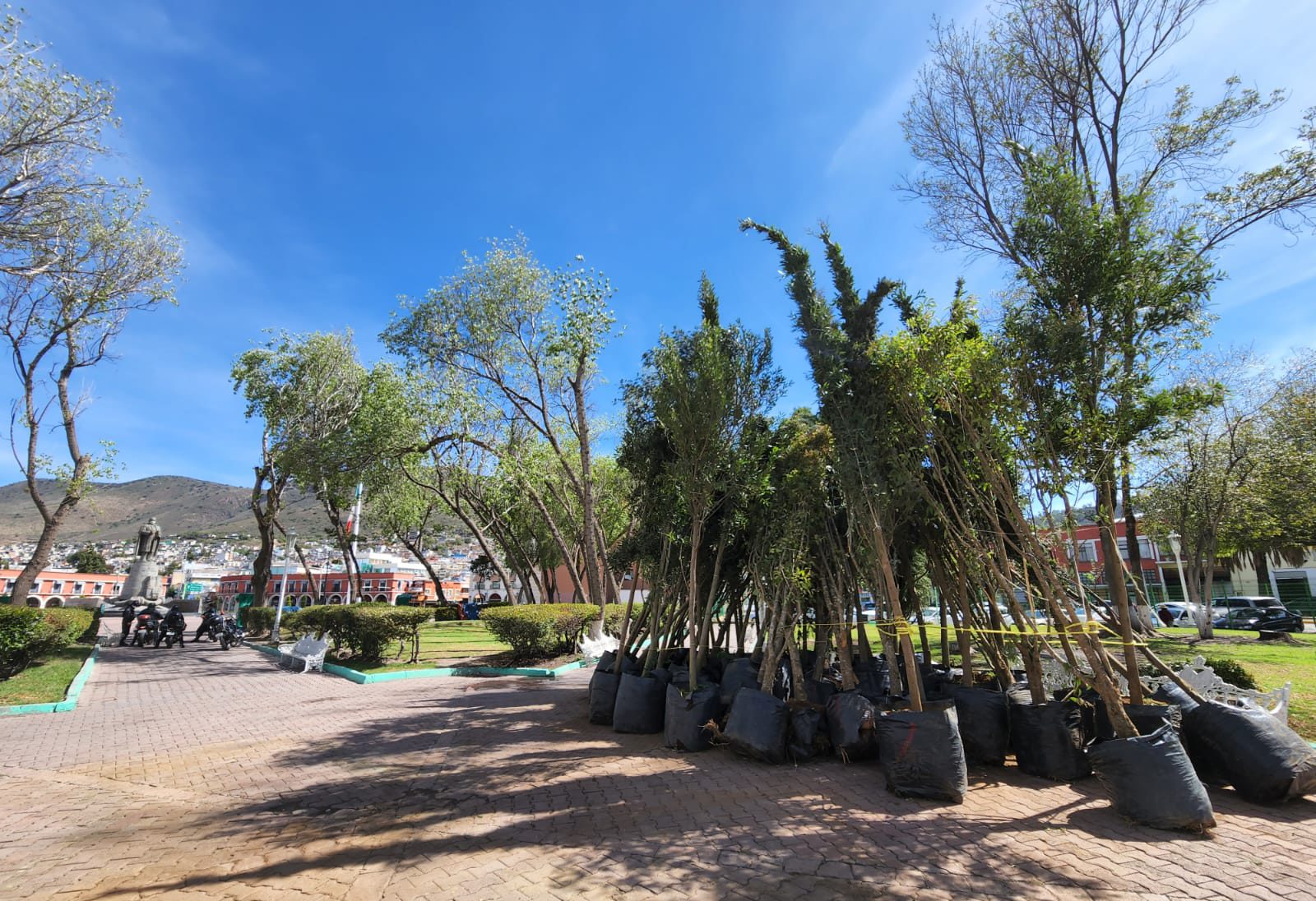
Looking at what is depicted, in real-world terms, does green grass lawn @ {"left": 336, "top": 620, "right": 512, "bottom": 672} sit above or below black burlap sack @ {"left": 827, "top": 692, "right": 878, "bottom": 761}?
below

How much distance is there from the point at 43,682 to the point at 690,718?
11960 mm

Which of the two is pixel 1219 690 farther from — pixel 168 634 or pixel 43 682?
pixel 168 634

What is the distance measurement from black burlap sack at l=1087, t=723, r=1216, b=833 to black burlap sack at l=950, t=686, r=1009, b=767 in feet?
3.95

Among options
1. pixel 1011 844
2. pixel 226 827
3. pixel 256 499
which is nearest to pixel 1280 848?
pixel 1011 844

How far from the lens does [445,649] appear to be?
18.4 meters

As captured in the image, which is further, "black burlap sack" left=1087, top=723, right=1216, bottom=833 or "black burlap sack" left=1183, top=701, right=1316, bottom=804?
"black burlap sack" left=1183, top=701, right=1316, bottom=804

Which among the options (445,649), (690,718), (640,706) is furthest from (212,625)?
(690,718)

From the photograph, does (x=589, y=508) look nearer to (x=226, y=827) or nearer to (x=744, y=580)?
(x=744, y=580)

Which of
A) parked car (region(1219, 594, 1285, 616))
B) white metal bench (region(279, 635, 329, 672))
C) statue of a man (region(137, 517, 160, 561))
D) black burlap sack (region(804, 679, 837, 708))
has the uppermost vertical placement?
statue of a man (region(137, 517, 160, 561))

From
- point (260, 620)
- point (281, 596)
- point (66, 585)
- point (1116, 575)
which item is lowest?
point (260, 620)

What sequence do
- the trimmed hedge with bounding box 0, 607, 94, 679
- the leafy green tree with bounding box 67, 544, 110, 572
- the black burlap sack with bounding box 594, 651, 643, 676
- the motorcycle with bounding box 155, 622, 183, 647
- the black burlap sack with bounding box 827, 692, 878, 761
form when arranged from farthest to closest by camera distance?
1. the leafy green tree with bounding box 67, 544, 110, 572
2. the motorcycle with bounding box 155, 622, 183, 647
3. the trimmed hedge with bounding box 0, 607, 94, 679
4. the black burlap sack with bounding box 594, 651, 643, 676
5. the black burlap sack with bounding box 827, 692, 878, 761

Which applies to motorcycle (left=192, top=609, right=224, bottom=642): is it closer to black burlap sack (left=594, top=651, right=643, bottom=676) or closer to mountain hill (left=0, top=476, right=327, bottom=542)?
black burlap sack (left=594, top=651, right=643, bottom=676)

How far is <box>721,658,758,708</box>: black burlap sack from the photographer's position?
7.20 metres

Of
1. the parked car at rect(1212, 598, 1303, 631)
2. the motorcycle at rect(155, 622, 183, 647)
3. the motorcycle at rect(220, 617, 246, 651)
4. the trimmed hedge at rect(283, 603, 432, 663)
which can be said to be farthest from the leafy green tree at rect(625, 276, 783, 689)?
the parked car at rect(1212, 598, 1303, 631)
